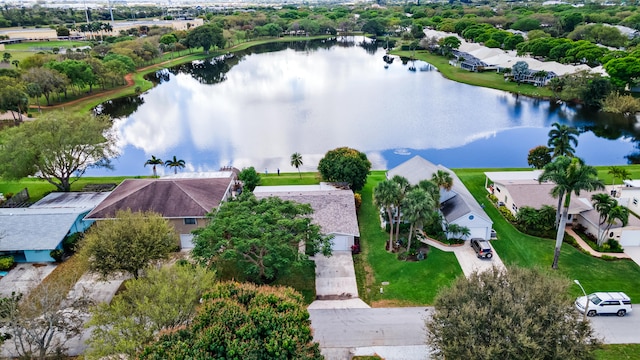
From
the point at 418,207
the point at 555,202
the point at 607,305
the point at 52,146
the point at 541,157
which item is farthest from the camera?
the point at 541,157

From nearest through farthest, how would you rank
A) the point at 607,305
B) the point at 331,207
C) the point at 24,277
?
the point at 607,305
the point at 24,277
the point at 331,207

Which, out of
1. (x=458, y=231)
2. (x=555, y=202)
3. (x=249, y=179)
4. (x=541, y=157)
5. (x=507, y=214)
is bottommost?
→ (x=507, y=214)

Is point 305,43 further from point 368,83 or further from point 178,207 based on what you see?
point 178,207

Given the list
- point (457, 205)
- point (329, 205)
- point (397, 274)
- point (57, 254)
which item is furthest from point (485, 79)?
point (57, 254)

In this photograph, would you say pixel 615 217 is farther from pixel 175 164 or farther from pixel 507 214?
pixel 175 164

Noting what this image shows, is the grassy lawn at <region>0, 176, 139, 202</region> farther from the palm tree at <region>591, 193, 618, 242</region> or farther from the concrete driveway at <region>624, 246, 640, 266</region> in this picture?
the concrete driveway at <region>624, 246, 640, 266</region>

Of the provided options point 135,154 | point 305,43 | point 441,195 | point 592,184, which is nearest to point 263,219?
point 441,195

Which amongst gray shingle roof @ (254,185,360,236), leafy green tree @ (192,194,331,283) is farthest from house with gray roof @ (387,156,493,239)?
leafy green tree @ (192,194,331,283)
